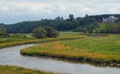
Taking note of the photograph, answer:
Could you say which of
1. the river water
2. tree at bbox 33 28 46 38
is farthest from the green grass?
tree at bbox 33 28 46 38

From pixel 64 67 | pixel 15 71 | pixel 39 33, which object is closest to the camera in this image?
pixel 15 71

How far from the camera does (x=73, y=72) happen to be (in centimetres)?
4441

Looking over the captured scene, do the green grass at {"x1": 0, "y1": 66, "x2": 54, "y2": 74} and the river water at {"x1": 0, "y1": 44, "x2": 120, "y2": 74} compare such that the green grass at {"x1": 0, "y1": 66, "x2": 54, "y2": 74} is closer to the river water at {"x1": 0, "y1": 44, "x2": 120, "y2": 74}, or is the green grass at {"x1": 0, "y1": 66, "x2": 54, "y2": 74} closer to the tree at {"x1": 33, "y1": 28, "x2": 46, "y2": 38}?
the river water at {"x1": 0, "y1": 44, "x2": 120, "y2": 74}

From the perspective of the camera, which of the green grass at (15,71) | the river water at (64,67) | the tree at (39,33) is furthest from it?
the tree at (39,33)

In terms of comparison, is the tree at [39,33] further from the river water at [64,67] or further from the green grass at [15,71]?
the green grass at [15,71]

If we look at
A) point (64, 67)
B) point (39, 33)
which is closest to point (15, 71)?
point (64, 67)

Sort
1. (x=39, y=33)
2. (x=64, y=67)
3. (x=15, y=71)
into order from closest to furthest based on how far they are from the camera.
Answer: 1. (x=15, y=71)
2. (x=64, y=67)
3. (x=39, y=33)

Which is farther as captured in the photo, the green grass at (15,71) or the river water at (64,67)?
the river water at (64,67)

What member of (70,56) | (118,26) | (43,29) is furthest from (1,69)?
(118,26)

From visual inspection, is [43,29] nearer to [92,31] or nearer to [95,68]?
[92,31]

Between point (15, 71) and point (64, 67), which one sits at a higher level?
point (15, 71)

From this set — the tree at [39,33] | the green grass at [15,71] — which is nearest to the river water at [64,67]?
the green grass at [15,71]

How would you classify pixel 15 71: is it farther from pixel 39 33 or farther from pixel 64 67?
pixel 39 33

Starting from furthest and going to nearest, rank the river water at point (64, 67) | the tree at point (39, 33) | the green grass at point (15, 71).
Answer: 1. the tree at point (39, 33)
2. the river water at point (64, 67)
3. the green grass at point (15, 71)
